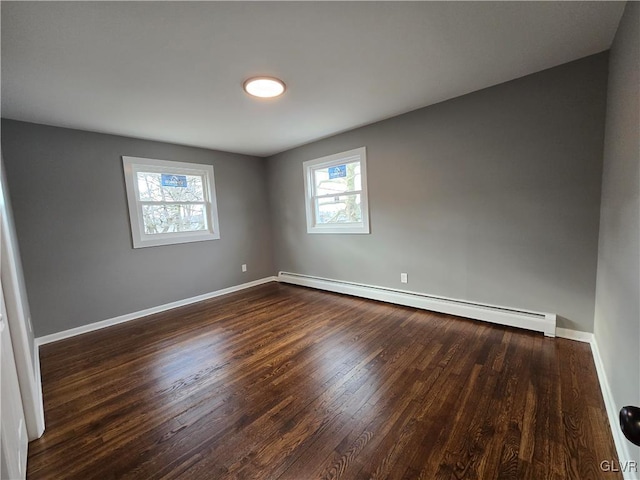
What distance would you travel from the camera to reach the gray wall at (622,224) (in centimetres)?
125

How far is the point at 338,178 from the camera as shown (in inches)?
157

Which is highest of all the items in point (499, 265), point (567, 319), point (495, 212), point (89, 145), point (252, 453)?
point (89, 145)

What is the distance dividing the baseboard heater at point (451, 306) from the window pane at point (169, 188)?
2.33 meters

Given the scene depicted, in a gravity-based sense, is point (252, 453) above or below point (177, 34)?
below

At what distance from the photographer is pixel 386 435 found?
1424mm

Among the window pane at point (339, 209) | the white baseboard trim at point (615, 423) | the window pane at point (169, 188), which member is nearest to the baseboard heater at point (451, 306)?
the white baseboard trim at point (615, 423)

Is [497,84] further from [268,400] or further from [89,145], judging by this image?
[89,145]

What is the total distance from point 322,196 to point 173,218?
226 cm

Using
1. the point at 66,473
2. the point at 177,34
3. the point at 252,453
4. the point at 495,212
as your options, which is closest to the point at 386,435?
the point at 252,453

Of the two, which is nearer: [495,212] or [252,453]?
[252,453]

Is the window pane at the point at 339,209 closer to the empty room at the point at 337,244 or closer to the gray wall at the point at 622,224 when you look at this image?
the empty room at the point at 337,244

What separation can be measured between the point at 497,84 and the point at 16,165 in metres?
4.80

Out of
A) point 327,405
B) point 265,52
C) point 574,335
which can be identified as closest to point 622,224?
point 574,335

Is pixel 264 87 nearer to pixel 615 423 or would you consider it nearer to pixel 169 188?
pixel 169 188
